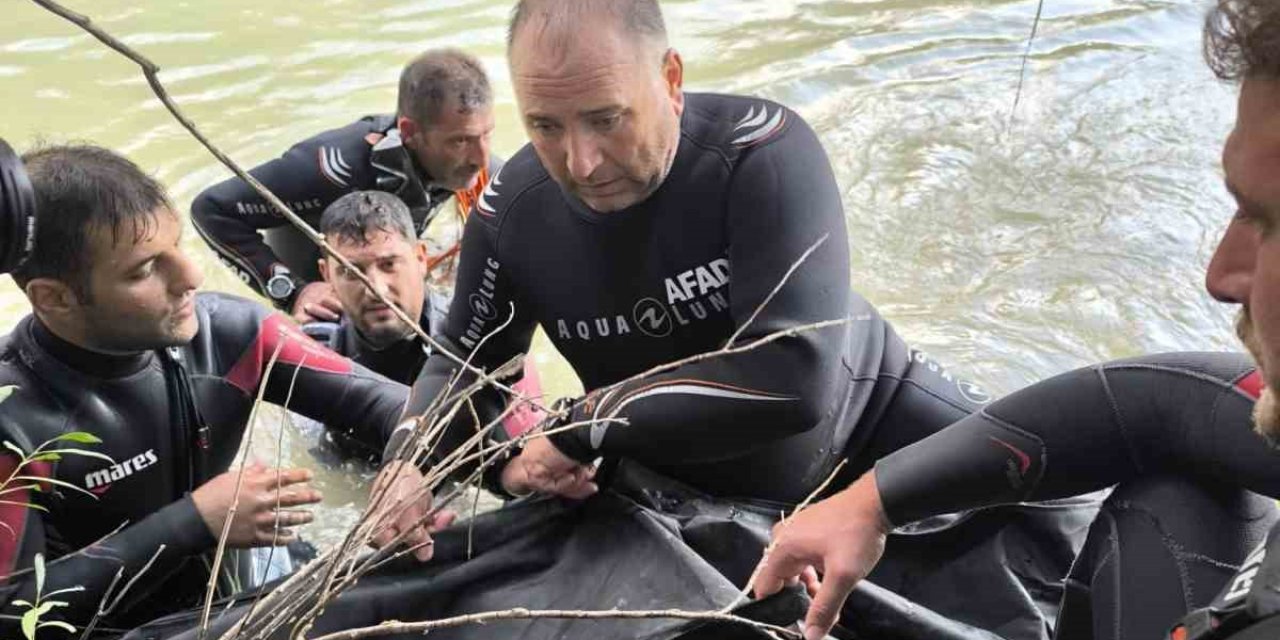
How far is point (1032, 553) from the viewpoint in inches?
93.0

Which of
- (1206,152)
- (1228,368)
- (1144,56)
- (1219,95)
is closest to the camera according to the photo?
(1228,368)

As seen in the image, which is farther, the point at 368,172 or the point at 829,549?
the point at 368,172

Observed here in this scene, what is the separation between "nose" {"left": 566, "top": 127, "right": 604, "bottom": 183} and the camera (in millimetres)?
2143

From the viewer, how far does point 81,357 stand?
236 cm

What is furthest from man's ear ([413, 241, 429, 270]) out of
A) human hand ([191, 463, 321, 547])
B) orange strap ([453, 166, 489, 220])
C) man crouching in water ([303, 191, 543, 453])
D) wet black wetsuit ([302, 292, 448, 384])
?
human hand ([191, 463, 321, 547])

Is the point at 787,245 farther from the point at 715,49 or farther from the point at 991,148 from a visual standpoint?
the point at 715,49

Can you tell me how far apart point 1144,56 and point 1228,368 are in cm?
506

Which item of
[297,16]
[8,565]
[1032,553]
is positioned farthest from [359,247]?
[297,16]

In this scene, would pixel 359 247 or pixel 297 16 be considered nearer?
pixel 359 247

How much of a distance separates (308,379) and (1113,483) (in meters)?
1.56

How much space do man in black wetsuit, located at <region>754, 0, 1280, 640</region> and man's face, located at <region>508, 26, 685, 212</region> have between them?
0.68 metres

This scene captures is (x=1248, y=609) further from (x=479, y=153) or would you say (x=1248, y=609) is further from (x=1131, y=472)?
(x=479, y=153)

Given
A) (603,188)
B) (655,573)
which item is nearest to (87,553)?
(655,573)

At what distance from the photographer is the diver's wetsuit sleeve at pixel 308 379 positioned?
2582 mm
